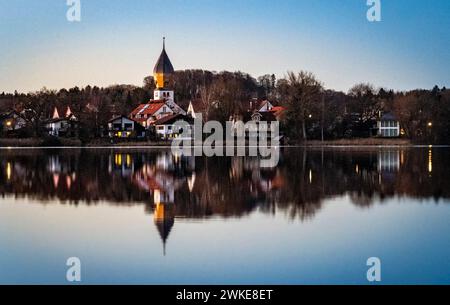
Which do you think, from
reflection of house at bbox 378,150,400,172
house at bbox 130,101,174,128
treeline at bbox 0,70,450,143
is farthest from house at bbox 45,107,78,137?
reflection of house at bbox 378,150,400,172

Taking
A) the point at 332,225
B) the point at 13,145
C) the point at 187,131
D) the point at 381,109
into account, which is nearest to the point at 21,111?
the point at 13,145

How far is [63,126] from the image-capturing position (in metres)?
73.6

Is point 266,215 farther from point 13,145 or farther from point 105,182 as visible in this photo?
point 13,145

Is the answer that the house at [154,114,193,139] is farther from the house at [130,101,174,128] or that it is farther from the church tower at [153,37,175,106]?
the church tower at [153,37,175,106]

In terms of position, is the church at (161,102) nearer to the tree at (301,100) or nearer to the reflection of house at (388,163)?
the tree at (301,100)

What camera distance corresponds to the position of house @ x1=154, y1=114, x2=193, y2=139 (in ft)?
237

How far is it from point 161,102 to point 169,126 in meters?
15.9

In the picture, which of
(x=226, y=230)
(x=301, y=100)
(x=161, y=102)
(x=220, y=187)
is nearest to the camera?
(x=226, y=230)

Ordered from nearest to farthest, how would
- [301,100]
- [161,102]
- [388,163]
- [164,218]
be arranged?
[164,218] < [388,163] < [301,100] < [161,102]

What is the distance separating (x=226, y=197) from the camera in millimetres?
17188

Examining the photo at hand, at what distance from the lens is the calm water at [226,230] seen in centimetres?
913

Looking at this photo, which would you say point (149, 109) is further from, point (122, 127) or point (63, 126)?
point (63, 126)

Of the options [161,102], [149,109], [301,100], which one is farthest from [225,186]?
[161,102]
